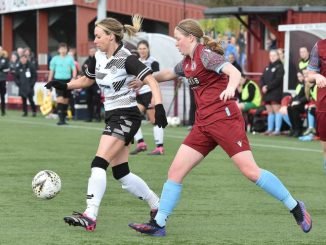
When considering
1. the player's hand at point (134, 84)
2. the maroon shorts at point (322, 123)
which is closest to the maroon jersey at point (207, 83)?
the player's hand at point (134, 84)

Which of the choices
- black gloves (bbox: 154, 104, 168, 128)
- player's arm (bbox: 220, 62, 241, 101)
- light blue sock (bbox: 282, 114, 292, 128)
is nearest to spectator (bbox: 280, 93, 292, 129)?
light blue sock (bbox: 282, 114, 292, 128)

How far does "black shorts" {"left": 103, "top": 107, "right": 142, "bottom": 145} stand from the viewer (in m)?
7.89

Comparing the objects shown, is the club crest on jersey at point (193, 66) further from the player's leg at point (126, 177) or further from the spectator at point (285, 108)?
the spectator at point (285, 108)

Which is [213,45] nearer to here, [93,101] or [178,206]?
[178,206]

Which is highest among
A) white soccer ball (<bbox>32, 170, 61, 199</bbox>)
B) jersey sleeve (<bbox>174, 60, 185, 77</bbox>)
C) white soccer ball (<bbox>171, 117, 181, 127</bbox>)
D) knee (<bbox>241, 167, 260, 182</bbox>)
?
jersey sleeve (<bbox>174, 60, 185, 77</bbox>)

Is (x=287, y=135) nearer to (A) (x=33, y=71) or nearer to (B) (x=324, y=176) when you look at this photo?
(B) (x=324, y=176)

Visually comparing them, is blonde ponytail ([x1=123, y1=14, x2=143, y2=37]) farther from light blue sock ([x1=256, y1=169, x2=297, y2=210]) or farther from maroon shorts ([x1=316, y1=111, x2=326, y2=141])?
maroon shorts ([x1=316, y1=111, x2=326, y2=141])

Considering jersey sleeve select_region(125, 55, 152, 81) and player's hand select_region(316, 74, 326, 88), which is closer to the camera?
jersey sleeve select_region(125, 55, 152, 81)

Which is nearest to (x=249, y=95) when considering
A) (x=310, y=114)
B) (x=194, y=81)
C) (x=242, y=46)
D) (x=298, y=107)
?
(x=298, y=107)

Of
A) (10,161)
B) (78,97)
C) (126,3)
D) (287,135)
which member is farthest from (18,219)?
(126,3)

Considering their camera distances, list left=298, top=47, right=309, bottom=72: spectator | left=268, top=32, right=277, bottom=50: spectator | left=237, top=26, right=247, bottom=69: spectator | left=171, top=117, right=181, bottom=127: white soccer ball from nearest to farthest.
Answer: left=298, top=47, right=309, bottom=72: spectator < left=171, top=117, right=181, bottom=127: white soccer ball < left=268, top=32, right=277, bottom=50: spectator < left=237, top=26, right=247, bottom=69: spectator

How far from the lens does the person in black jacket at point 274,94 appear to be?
19.4 m

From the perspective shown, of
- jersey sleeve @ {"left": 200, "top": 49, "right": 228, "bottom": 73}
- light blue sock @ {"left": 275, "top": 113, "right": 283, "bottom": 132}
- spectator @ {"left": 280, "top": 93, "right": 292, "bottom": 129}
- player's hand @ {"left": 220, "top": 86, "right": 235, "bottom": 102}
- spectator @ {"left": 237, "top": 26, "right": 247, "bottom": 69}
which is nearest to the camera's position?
player's hand @ {"left": 220, "top": 86, "right": 235, "bottom": 102}

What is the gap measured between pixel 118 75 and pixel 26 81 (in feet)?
59.1
